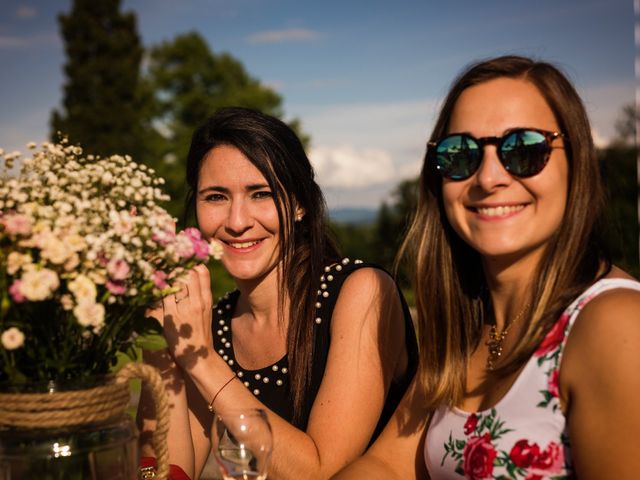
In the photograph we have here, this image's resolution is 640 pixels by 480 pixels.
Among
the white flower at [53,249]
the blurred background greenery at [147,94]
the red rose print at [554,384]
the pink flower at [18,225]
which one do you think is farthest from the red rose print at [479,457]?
the blurred background greenery at [147,94]

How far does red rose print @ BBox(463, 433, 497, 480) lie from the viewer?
233cm

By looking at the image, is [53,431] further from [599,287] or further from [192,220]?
[192,220]

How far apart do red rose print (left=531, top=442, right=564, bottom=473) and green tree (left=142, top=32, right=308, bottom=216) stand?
40.2m

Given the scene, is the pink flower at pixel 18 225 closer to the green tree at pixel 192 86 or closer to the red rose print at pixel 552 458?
the red rose print at pixel 552 458

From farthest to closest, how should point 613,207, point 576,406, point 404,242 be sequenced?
point 404,242, point 613,207, point 576,406

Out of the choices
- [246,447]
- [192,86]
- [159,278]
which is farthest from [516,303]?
[192,86]

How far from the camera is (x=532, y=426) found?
2248mm

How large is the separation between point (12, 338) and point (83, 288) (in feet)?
0.65

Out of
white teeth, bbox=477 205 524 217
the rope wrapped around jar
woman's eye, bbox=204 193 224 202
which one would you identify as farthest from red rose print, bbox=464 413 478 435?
woman's eye, bbox=204 193 224 202

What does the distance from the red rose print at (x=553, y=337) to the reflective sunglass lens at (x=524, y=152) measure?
18.6 inches

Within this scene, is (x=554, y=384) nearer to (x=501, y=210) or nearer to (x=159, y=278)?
(x=501, y=210)

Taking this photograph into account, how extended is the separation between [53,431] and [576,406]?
1.43m

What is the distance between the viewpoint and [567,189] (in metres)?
2.41

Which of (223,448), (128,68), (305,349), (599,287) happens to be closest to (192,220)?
(305,349)
